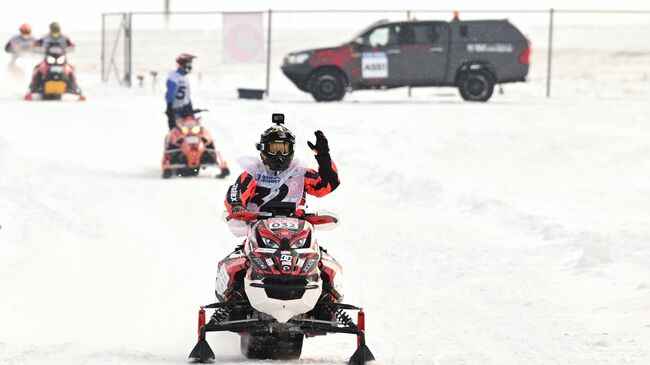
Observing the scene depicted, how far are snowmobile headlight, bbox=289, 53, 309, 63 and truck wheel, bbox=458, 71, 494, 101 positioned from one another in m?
3.56

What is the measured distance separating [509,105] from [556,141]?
5.04 meters

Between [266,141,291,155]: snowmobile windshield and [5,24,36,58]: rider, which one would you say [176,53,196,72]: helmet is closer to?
[266,141,291,155]: snowmobile windshield

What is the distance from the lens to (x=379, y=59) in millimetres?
30891

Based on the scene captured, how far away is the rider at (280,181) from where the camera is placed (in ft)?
30.1

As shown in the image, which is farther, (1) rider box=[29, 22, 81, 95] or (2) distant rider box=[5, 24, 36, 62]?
(2) distant rider box=[5, 24, 36, 62]

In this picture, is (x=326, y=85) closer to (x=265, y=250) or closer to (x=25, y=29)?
(x=25, y=29)

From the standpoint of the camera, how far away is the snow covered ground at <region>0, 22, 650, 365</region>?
9922mm

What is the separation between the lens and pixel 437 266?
13.7 metres

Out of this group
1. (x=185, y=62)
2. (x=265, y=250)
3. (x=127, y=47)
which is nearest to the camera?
(x=265, y=250)

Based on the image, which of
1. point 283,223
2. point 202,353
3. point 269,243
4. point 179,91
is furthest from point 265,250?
point 179,91

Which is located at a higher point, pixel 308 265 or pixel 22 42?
pixel 22 42

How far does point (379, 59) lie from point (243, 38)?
3602 millimetres

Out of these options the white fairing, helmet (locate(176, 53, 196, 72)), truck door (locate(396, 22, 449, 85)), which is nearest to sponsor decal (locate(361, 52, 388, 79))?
truck door (locate(396, 22, 449, 85))

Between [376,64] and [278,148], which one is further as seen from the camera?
[376,64]
